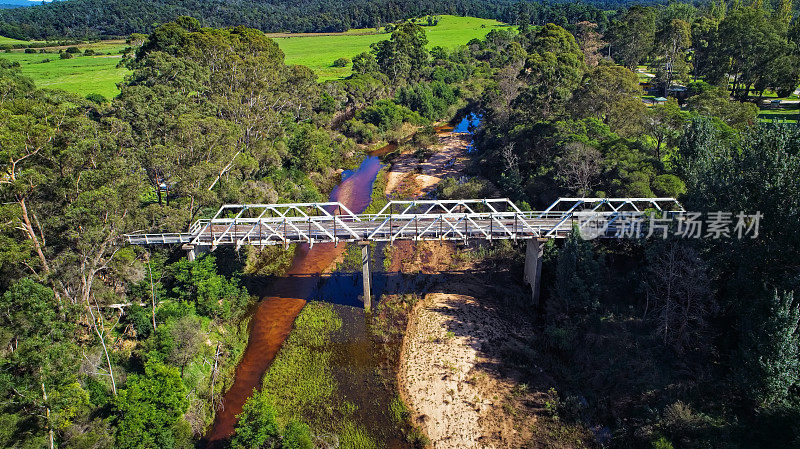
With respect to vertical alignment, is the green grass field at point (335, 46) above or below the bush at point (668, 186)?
above

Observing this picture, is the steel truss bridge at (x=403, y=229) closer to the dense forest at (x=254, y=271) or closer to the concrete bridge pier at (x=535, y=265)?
the concrete bridge pier at (x=535, y=265)

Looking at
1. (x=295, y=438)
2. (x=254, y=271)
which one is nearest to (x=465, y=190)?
(x=254, y=271)

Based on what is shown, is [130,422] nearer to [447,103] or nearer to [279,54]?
[279,54]

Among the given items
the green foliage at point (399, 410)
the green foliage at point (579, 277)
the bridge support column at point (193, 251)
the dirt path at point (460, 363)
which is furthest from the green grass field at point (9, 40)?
the green foliage at point (579, 277)

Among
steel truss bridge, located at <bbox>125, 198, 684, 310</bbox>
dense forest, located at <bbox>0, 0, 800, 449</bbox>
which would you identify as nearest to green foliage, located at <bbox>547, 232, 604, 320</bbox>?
dense forest, located at <bbox>0, 0, 800, 449</bbox>

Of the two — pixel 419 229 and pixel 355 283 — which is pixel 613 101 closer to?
pixel 419 229

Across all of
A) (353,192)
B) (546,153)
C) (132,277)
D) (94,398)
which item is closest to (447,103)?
(353,192)
